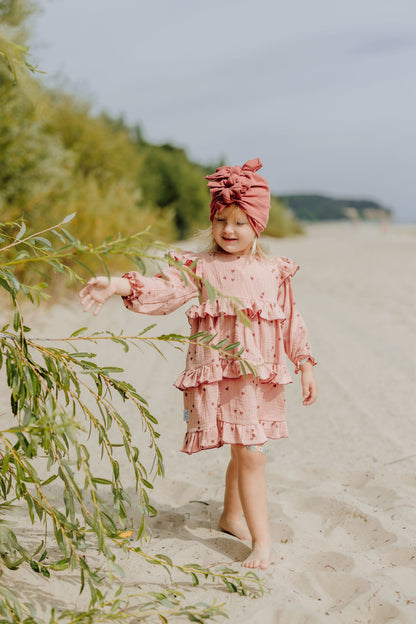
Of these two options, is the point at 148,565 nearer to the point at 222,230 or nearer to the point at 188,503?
the point at 188,503

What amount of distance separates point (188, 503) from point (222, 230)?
1.46m

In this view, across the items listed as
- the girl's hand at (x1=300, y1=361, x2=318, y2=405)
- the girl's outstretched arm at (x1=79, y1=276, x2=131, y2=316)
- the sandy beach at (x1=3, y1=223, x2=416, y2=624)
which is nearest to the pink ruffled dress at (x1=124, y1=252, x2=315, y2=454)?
the girl's hand at (x1=300, y1=361, x2=318, y2=405)

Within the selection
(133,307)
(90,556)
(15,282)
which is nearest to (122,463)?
(90,556)

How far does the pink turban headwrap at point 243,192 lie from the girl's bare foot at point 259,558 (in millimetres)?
1338

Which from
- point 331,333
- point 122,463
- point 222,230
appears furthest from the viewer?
point 331,333

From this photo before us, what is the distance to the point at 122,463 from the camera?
3883 mm

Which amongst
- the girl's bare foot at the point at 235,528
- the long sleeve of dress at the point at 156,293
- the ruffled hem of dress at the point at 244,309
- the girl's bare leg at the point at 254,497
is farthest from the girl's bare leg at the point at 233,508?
the long sleeve of dress at the point at 156,293

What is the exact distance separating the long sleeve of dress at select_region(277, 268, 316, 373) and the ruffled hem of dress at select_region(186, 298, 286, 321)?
124mm

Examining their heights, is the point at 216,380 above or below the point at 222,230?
below

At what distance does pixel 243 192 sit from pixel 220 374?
776 millimetres

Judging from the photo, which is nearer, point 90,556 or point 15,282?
point 15,282

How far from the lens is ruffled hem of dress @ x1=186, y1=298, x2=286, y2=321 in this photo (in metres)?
2.76

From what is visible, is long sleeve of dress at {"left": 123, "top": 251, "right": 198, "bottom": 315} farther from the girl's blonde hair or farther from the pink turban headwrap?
the pink turban headwrap

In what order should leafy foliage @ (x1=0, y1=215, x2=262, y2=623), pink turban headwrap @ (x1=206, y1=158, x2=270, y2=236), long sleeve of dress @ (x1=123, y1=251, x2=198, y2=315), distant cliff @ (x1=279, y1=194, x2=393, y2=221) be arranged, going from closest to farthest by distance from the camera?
leafy foliage @ (x1=0, y1=215, x2=262, y2=623) < long sleeve of dress @ (x1=123, y1=251, x2=198, y2=315) < pink turban headwrap @ (x1=206, y1=158, x2=270, y2=236) < distant cliff @ (x1=279, y1=194, x2=393, y2=221)
